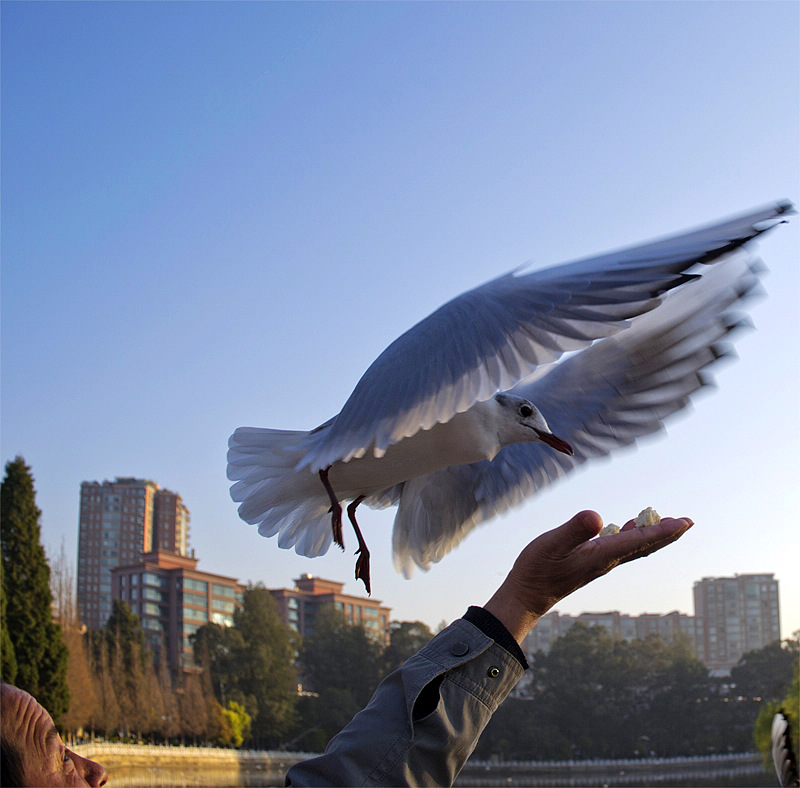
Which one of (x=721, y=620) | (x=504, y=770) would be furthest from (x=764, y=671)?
(x=721, y=620)

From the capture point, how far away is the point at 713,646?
4509cm

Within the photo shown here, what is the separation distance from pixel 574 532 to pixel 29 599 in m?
12.7

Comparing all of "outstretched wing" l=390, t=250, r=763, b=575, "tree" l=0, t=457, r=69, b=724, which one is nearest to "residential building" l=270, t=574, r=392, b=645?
"tree" l=0, t=457, r=69, b=724

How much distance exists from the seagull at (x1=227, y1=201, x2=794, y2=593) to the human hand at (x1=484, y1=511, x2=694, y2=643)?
0.33 metres

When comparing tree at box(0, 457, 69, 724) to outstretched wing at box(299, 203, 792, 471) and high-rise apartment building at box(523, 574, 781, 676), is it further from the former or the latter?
high-rise apartment building at box(523, 574, 781, 676)

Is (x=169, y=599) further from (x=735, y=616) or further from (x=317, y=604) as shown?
(x=735, y=616)

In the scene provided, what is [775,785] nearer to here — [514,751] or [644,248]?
[514,751]

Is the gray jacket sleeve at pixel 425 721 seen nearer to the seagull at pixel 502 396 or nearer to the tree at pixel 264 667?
the seagull at pixel 502 396

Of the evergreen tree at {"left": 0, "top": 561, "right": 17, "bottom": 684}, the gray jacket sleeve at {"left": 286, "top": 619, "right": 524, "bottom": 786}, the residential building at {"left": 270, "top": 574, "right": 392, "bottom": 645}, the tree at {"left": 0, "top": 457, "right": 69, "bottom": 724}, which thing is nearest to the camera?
the gray jacket sleeve at {"left": 286, "top": 619, "right": 524, "bottom": 786}

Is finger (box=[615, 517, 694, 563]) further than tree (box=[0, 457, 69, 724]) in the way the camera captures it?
No

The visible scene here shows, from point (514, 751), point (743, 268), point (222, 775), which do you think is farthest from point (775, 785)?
point (743, 268)

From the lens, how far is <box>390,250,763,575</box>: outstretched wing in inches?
48.1

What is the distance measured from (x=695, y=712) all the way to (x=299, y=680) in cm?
1228

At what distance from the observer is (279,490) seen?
4.42ft
